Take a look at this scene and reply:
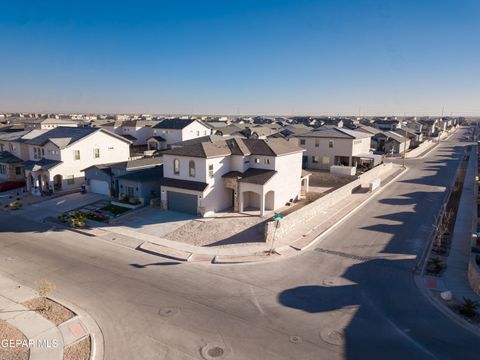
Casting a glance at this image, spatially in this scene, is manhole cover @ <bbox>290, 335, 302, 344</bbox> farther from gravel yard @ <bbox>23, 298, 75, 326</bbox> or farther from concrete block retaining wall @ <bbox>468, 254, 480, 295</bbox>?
concrete block retaining wall @ <bbox>468, 254, 480, 295</bbox>

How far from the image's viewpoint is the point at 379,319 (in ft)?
50.6

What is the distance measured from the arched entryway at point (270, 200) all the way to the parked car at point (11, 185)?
3192 centimetres

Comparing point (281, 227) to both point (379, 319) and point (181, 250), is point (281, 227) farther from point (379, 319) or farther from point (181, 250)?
point (379, 319)

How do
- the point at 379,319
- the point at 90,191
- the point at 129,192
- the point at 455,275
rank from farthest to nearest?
the point at 90,191 < the point at 129,192 < the point at 455,275 < the point at 379,319

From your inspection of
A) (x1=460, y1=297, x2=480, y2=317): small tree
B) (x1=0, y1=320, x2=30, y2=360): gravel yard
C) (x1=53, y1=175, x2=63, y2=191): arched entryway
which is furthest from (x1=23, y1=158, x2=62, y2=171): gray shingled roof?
(x1=460, y1=297, x2=480, y2=317): small tree

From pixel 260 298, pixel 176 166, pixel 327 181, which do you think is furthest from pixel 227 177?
pixel 327 181

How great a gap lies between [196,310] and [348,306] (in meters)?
7.22

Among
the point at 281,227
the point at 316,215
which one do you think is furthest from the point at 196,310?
the point at 316,215

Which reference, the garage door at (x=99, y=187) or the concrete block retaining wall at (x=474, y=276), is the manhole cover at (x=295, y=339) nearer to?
the concrete block retaining wall at (x=474, y=276)

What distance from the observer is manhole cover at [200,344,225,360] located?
512 inches

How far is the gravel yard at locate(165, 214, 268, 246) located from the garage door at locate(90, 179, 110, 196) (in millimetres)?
13984

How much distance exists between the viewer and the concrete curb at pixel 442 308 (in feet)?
48.5

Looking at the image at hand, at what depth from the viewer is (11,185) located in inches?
1682

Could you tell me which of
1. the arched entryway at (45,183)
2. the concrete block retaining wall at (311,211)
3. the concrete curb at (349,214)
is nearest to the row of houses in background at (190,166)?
the arched entryway at (45,183)
